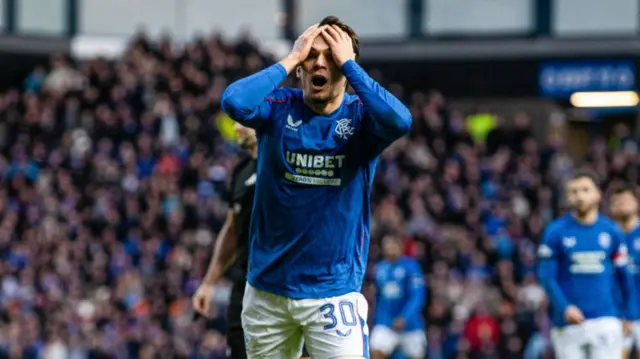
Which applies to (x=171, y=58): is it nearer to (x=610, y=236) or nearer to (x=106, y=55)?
(x=106, y=55)

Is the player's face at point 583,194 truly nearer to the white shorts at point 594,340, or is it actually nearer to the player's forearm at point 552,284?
the player's forearm at point 552,284

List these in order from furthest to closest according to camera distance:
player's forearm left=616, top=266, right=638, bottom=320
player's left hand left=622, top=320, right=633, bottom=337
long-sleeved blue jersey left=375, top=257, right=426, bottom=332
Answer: long-sleeved blue jersey left=375, top=257, right=426, bottom=332, player's left hand left=622, top=320, right=633, bottom=337, player's forearm left=616, top=266, right=638, bottom=320

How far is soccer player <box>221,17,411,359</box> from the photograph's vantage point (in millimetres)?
6355

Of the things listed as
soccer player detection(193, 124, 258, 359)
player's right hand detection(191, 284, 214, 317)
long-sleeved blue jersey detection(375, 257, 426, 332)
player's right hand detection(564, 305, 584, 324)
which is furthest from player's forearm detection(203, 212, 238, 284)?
long-sleeved blue jersey detection(375, 257, 426, 332)

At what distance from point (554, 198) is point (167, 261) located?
6.10 m

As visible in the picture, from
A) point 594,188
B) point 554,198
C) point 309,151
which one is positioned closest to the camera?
point 309,151

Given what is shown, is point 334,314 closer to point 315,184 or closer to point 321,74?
point 315,184

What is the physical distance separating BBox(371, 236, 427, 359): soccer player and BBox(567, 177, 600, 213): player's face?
187 inches

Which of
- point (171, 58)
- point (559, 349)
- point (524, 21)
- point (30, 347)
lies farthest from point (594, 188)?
point (524, 21)

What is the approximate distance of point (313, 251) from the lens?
6523 millimetres

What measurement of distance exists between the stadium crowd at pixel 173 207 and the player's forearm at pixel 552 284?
7.73 metres

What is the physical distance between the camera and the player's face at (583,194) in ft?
34.9

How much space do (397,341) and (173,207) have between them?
21.7ft

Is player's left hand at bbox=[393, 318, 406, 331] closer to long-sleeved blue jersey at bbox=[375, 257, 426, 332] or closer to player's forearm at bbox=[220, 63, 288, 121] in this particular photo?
long-sleeved blue jersey at bbox=[375, 257, 426, 332]
